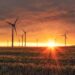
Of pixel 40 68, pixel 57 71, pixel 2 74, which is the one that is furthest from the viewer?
pixel 40 68

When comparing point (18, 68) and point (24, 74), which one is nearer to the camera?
point (24, 74)

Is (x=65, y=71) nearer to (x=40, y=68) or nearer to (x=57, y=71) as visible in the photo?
(x=57, y=71)

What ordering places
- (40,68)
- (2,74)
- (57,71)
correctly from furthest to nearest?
(40,68), (57,71), (2,74)

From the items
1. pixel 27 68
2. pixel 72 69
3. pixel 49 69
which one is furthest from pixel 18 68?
pixel 72 69

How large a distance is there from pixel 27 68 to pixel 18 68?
1.18 meters

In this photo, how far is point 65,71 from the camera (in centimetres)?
3834

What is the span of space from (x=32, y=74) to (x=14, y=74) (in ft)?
7.11

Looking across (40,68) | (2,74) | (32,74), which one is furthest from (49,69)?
(2,74)

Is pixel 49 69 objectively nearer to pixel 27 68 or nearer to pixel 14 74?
pixel 27 68

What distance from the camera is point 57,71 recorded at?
38188mm

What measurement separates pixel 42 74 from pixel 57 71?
7.45 ft

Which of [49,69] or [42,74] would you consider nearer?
[42,74]

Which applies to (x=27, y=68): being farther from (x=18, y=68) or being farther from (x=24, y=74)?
(x=24, y=74)

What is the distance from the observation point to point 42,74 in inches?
1448
